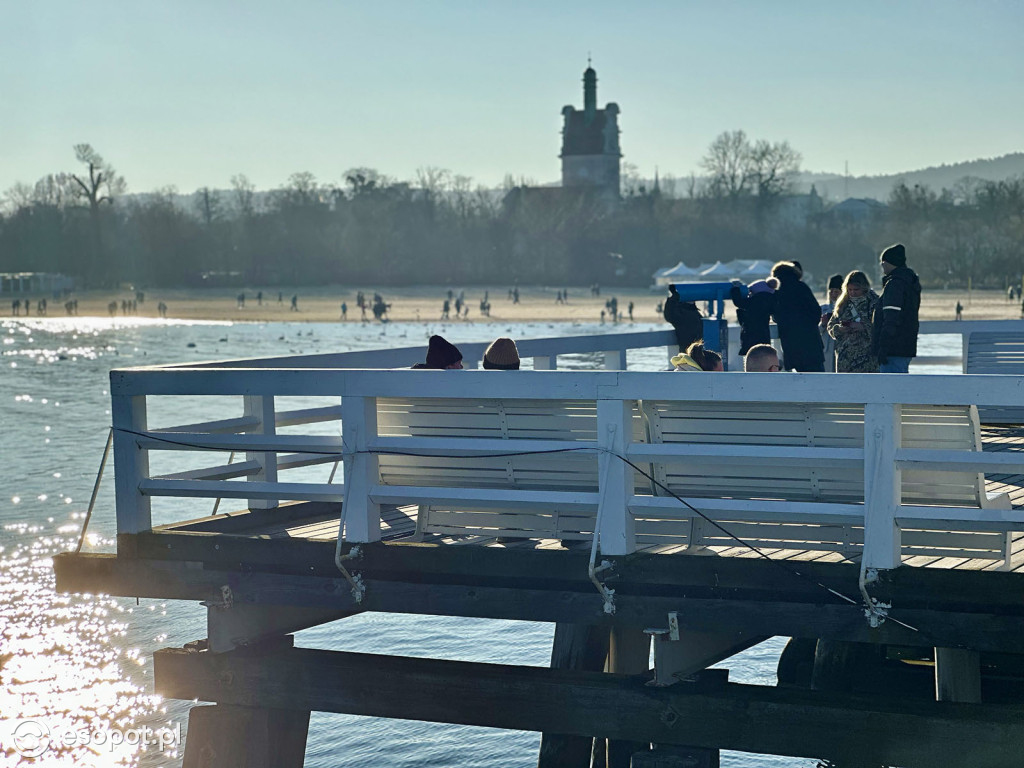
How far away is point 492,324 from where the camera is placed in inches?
4461

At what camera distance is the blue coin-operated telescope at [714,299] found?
12359 mm

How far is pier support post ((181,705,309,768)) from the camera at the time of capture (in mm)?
7367

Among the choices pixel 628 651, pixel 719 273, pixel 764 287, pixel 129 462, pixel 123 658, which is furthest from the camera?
pixel 719 273

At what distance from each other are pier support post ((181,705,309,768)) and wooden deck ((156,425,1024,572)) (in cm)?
87

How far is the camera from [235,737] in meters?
7.41

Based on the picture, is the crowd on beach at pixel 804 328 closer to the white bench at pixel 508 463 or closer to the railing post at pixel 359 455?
the white bench at pixel 508 463

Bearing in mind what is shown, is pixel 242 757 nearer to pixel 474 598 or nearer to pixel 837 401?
pixel 474 598

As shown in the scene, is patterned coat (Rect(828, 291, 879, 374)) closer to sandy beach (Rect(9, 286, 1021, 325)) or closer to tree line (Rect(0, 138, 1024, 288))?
sandy beach (Rect(9, 286, 1021, 325))

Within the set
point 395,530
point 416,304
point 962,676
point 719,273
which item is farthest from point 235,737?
point 416,304

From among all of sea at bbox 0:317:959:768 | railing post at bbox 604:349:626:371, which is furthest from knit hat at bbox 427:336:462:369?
sea at bbox 0:317:959:768

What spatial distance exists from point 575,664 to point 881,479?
391 cm

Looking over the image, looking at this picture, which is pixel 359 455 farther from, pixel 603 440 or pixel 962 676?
pixel 962 676

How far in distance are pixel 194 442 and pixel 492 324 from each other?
10589 centimetres

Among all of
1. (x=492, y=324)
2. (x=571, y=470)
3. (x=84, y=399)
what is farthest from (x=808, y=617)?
(x=492, y=324)
